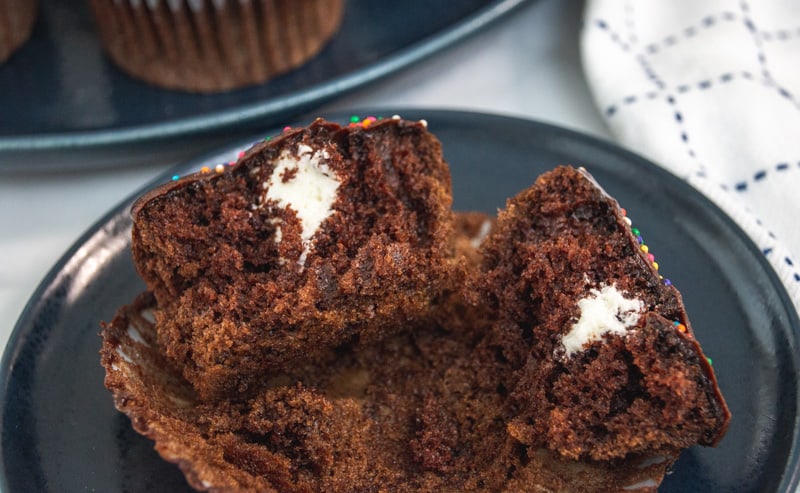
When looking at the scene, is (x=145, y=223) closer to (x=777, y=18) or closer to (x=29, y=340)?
(x=29, y=340)

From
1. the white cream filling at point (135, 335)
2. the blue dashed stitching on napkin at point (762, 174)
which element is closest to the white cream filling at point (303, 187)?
the white cream filling at point (135, 335)

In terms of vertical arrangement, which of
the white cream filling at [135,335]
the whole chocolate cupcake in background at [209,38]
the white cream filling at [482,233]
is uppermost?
the whole chocolate cupcake in background at [209,38]

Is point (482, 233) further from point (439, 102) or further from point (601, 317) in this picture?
point (439, 102)

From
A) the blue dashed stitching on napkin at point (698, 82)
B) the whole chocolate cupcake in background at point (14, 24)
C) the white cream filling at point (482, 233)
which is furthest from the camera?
the whole chocolate cupcake in background at point (14, 24)

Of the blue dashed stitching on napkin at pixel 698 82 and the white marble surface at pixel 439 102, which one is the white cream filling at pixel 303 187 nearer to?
the white marble surface at pixel 439 102

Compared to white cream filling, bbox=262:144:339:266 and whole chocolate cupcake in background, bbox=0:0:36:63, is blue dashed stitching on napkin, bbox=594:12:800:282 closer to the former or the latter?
white cream filling, bbox=262:144:339:266
